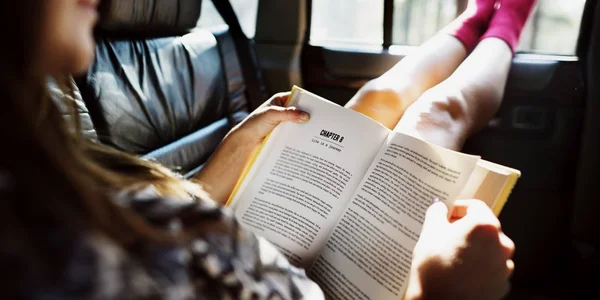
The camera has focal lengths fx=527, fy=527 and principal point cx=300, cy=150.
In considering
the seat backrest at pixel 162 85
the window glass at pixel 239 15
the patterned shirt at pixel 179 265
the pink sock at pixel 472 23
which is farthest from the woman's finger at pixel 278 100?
the window glass at pixel 239 15

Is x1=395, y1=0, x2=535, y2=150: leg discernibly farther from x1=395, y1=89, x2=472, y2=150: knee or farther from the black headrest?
the black headrest

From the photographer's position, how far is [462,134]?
99 cm

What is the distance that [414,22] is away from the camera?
152 centimetres

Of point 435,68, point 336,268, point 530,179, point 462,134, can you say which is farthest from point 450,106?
point 530,179

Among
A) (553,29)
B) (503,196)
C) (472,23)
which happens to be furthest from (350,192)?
(553,29)

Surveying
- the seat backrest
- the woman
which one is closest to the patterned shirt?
the woman

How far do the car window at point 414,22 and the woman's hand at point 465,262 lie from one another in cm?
100

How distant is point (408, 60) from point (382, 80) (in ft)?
0.42

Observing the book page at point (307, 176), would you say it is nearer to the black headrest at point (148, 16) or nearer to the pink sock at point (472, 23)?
the black headrest at point (148, 16)

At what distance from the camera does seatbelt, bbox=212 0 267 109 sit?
4.97 feet

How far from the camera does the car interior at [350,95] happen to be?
46.9 inches

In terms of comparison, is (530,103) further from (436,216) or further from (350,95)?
(436,216)

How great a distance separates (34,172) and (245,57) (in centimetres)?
125

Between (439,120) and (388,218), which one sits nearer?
(388,218)
